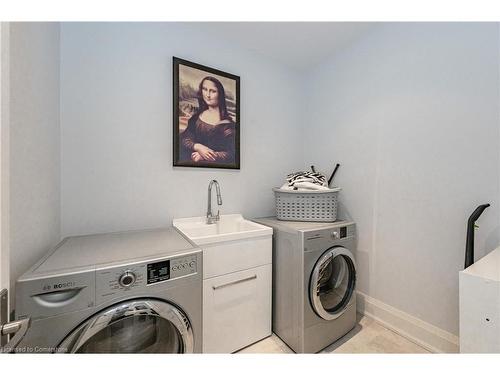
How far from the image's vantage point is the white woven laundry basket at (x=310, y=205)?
154 cm

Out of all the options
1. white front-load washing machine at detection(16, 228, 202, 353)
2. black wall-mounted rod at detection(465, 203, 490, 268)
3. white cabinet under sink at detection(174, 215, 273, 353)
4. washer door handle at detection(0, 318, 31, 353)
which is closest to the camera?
washer door handle at detection(0, 318, 31, 353)

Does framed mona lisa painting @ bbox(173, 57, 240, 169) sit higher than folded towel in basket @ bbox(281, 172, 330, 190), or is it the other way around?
framed mona lisa painting @ bbox(173, 57, 240, 169)

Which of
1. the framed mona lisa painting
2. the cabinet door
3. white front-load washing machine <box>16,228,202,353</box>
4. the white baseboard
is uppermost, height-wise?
the framed mona lisa painting

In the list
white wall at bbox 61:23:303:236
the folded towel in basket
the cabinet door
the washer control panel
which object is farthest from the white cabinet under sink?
the folded towel in basket

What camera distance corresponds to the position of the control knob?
77 cm

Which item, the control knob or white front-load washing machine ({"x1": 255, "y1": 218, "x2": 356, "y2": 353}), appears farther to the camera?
white front-load washing machine ({"x1": 255, "y1": 218, "x2": 356, "y2": 353})

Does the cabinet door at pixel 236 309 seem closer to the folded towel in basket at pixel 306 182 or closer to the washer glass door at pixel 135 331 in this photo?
the washer glass door at pixel 135 331

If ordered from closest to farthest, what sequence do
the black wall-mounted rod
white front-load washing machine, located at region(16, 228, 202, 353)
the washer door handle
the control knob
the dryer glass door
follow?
the washer door handle < white front-load washing machine, located at region(16, 228, 202, 353) < the control knob < the black wall-mounted rod < the dryer glass door

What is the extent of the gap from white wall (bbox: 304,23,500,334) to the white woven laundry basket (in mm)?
344

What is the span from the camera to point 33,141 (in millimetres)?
816

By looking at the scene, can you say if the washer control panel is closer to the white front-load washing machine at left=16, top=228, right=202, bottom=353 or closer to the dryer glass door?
the white front-load washing machine at left=16, top=228, right=202, bottom=353

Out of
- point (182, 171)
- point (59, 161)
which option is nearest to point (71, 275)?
point (59, 161)
